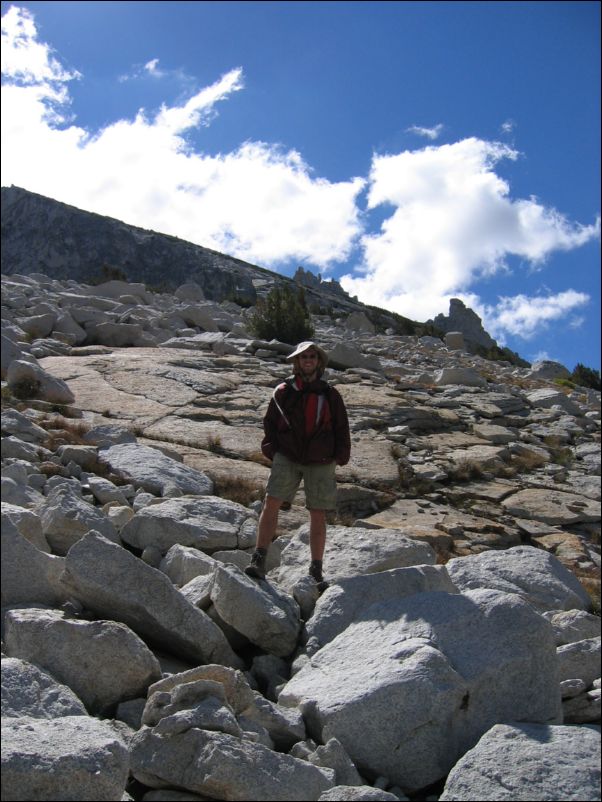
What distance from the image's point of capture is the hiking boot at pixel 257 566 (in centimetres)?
484

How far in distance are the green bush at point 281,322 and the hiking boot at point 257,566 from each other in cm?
1443

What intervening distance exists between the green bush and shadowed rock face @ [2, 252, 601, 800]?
960 centimetres

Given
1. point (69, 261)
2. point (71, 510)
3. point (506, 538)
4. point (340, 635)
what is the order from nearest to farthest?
point (340, 635) < point (71, 510) < point (506, 538) < point (69, 261)

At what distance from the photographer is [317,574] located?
5102mm

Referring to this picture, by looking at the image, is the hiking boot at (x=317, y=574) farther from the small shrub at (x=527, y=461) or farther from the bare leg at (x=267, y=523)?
the small shrub at (x=527, y=461)

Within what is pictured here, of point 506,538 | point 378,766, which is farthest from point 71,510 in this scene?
point 506,538

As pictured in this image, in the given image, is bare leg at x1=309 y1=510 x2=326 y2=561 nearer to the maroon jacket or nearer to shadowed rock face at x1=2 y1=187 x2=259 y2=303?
the maroon jacket

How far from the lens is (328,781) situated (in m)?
3.02

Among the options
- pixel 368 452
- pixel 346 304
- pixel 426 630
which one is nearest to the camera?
pixel 426 630

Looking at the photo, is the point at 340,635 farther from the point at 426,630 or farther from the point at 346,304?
the point at 346,304

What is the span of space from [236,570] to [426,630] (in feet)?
3.78

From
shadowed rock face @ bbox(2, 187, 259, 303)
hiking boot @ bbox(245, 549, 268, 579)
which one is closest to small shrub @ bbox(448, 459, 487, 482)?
hiking boot @ bbox(245, 549, 268, 579)

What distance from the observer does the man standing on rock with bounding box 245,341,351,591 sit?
5.43 meters

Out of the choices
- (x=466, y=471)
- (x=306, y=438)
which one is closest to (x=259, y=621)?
(x=306, y=438)
